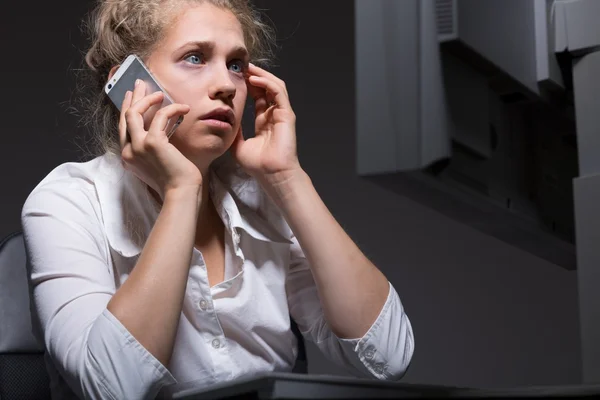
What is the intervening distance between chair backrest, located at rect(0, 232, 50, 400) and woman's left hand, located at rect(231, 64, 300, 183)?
0.38m

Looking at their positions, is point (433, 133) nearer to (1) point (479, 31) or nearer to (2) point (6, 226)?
(1) point (479, 31)

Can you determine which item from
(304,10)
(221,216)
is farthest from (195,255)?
(304,10)

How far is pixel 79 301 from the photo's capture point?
1.12 meters

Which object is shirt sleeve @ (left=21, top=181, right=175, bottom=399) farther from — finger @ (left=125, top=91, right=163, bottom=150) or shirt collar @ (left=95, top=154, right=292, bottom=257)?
finger @ (left=125, top=91, right=163, bottom=150)

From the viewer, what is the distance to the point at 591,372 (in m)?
0.92

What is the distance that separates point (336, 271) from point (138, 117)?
1.13 ft

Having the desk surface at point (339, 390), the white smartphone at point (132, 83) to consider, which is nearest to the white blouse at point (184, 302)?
the white smartphone at point (132, 83)

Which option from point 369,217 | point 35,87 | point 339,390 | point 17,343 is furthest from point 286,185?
point 35,87

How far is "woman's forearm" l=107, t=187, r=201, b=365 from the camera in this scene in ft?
3.48

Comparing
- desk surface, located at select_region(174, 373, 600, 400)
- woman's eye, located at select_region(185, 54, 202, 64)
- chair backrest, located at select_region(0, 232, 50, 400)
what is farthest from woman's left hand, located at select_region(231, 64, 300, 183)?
desk surface, located at select_region(174, 373, 600, 400)

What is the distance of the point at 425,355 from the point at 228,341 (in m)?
1.49

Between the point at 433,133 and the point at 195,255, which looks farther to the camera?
the point at 195,255

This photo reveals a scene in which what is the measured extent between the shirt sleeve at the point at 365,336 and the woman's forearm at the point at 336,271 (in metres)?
0.02

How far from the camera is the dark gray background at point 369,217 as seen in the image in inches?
102
